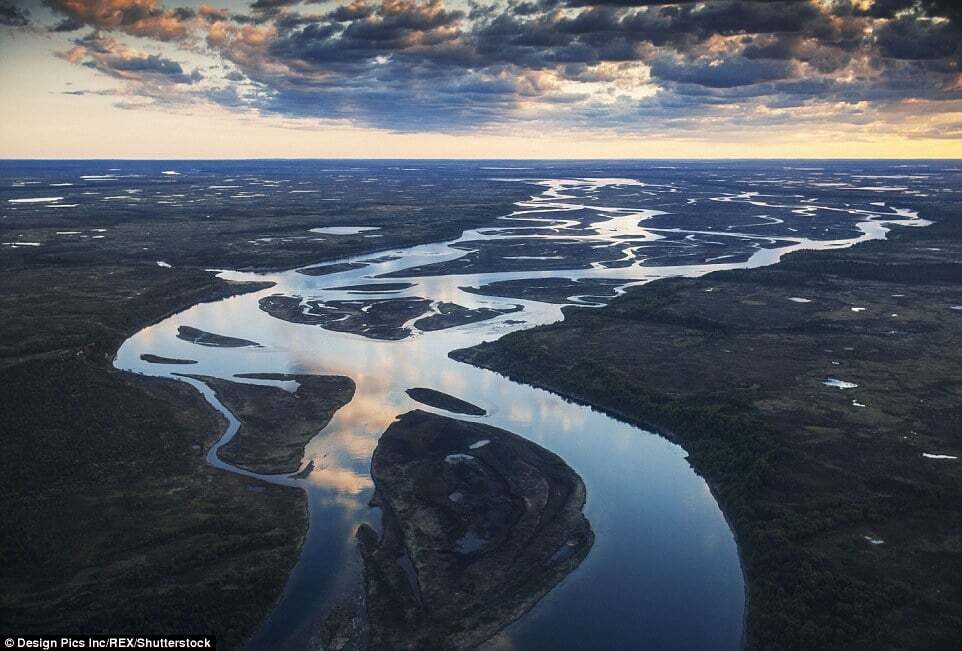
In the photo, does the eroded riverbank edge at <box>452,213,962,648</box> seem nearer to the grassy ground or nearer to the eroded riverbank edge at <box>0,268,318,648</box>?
the eroded riverbank edge at <box>0,268,318,648</box>

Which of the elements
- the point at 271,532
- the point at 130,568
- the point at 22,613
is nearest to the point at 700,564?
the point at 271,532

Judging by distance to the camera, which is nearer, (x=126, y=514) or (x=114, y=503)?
(x=126, y=514)

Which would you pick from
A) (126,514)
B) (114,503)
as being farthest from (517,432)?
(114,503)

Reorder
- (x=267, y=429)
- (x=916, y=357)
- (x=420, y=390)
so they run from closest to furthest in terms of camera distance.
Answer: (x=267, y=429) → (x=420, y=390) → (x=916, y=357)

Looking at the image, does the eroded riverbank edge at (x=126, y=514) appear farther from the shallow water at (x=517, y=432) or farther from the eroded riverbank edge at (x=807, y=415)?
the eroded riverbank edge at (x=807, y=415)

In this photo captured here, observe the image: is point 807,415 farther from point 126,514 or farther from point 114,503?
point 114,503

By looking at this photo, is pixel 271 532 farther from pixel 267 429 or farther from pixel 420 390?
pixel 420 390

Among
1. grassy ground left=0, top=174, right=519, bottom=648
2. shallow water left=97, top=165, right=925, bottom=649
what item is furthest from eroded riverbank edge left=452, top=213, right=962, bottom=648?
grassy ground left=0, top=174, right=519, bottom=648

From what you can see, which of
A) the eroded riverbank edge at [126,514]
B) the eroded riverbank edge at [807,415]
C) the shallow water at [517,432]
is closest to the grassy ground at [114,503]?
the eroded riverbank edge at [126,514]

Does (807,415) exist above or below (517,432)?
above
